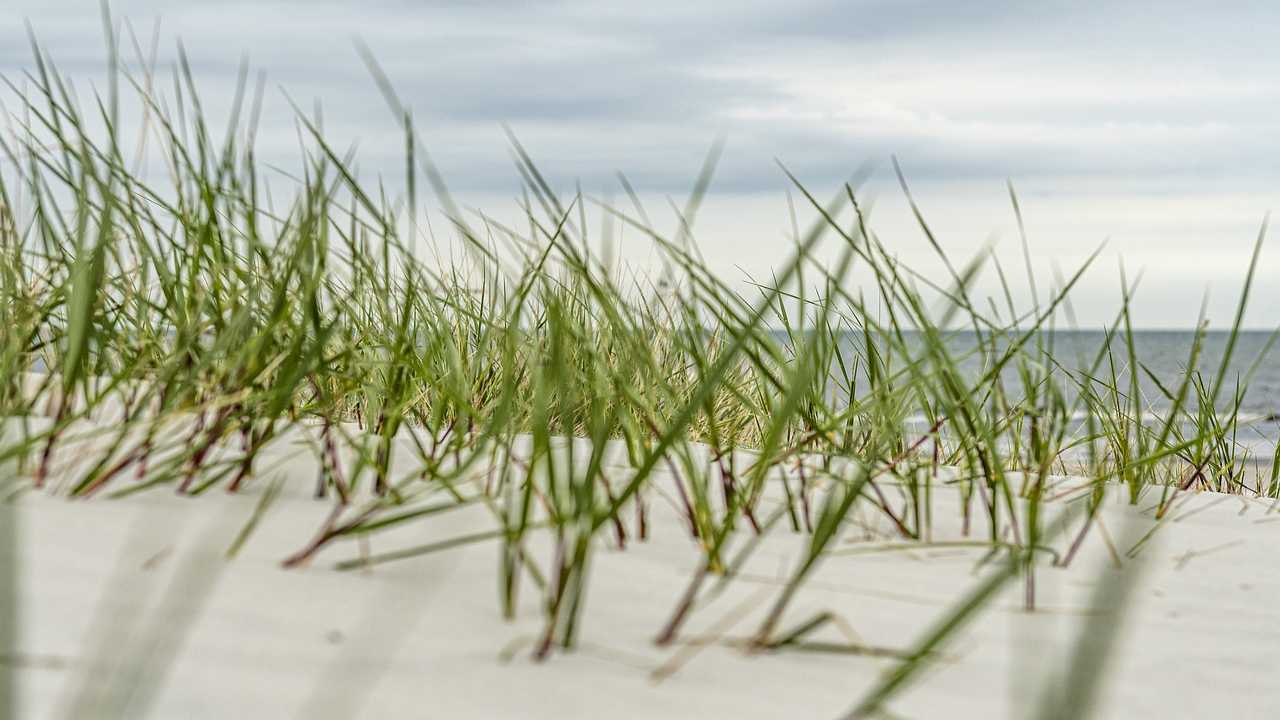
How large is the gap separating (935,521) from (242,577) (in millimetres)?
789

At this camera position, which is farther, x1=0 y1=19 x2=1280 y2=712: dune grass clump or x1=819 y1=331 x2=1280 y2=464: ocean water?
x1=819 y1=331 x2=1280 y2=464: ocean water

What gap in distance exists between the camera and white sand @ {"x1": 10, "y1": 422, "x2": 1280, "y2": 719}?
2.06ft

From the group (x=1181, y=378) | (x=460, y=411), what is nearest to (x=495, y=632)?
(x=460, y=411)

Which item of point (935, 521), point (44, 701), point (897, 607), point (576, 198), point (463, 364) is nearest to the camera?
point (44, 701)

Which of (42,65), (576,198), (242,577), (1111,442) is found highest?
(42,65)

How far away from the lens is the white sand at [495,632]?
63 cm

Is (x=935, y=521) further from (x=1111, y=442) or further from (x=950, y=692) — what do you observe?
(x=1111, y=442)

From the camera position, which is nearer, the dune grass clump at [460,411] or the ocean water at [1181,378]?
the dune grass clump at [460,411]

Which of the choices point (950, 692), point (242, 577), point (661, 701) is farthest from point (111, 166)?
point (950, 692)

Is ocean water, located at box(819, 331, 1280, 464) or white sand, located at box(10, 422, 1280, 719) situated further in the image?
ocean water, located at box(819, 331, 1280, 464)

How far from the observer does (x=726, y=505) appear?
114 cm

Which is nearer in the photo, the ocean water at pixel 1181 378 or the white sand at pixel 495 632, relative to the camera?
the white sand at pixel 495 632

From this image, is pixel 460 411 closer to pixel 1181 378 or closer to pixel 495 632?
pixel 495 632

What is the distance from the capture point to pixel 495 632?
0.73m
